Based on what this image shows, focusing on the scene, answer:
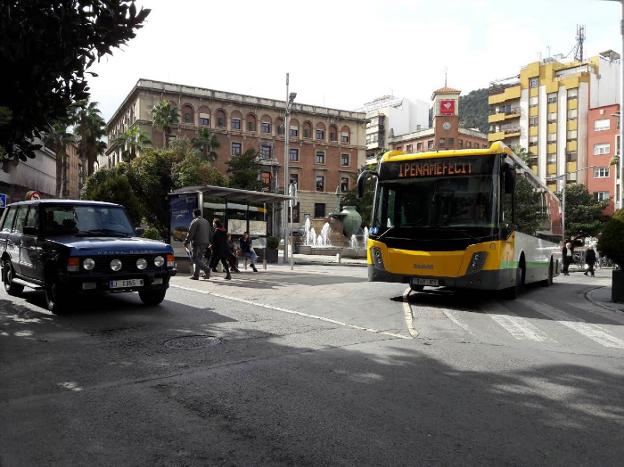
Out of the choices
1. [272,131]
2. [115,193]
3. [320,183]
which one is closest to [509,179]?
[115,193]

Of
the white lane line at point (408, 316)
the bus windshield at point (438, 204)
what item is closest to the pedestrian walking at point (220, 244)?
the white lane line at point (408, 316)

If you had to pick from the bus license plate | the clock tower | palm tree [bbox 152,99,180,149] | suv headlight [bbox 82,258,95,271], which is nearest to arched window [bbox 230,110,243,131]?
palm tree [bbox 152,99,180,149]

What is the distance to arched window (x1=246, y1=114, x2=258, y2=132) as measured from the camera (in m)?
71.1

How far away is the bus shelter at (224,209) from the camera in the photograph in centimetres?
1720

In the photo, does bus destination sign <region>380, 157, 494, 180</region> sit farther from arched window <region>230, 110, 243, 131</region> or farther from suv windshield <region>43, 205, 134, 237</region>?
arched window <region>230, 110, 243, 131</region>

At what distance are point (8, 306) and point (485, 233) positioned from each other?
844 cm

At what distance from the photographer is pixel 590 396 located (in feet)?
15.2

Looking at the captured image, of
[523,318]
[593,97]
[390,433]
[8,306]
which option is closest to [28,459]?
[390,433]

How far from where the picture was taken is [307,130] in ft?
249

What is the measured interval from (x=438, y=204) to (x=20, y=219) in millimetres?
7802

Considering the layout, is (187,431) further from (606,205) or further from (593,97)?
(593,97)

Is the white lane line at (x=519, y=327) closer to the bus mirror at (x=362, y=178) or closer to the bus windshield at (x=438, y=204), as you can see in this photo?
the bus windshield at (x=438, y=204)

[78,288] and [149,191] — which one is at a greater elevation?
[149,191]

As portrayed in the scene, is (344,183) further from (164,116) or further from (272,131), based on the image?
(164,116)
